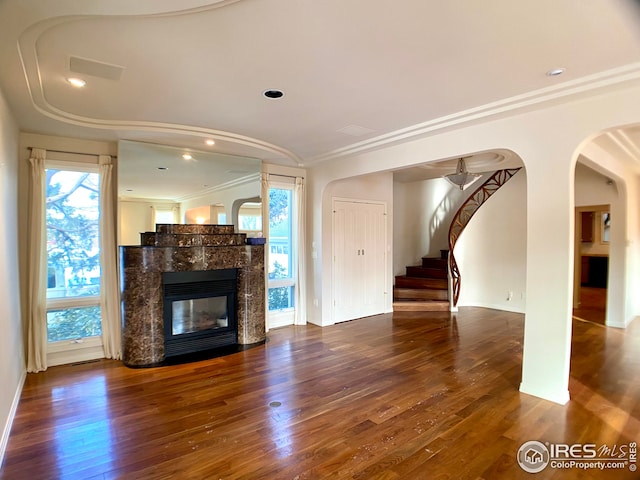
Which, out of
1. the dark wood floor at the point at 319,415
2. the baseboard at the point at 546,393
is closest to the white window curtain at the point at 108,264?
the dark wood floor at the point at 319,415

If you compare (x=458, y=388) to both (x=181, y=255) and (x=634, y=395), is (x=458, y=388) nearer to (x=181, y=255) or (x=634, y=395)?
(x=634, y=395)

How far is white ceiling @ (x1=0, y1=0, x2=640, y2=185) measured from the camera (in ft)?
6.17

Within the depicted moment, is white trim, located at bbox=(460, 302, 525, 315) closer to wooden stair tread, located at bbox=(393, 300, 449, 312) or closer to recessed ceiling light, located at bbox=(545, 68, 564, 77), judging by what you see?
wooden stair tread, located at bbox=(393, 300, 449, 312)

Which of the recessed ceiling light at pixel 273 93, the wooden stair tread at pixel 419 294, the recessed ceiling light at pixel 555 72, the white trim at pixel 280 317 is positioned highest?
the recessed ceiling light at pixel 273 93

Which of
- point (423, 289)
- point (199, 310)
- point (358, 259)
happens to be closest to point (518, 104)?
point (358, 259)

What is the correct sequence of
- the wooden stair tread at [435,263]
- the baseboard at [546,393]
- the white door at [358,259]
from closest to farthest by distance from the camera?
the baseboard at [546,393]
the white door at [358,259]
the wooden stair tread at [435,263]

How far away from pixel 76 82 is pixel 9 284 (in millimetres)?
1815

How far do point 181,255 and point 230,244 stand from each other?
2.14 feet

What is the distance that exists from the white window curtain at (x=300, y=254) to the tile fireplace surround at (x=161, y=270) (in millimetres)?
1103

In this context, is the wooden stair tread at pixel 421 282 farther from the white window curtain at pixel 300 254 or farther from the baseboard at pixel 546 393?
the baseboard at pixel 546 393

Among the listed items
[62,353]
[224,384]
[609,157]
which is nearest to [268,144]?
[224,384]

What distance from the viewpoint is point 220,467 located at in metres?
2.23

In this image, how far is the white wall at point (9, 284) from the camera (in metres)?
2.64

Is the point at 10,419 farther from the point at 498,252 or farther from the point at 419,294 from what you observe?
the point at 498,252
